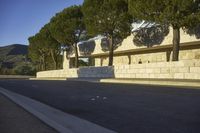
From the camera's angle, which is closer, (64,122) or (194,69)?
(64,122)

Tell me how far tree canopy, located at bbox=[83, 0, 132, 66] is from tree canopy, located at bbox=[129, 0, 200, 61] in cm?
957

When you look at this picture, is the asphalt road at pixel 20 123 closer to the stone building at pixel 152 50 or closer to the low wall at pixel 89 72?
the low wall at pixel 89 72

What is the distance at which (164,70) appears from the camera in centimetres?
3312

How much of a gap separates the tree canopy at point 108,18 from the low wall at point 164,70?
523cm

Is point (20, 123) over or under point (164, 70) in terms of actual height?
under

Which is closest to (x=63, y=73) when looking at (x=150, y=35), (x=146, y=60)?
(x=146, y=60)

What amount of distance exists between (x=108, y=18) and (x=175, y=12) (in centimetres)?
1282

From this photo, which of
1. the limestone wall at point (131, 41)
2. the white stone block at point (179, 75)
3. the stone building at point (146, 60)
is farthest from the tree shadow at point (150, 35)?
the white stone block at point (179, 75)

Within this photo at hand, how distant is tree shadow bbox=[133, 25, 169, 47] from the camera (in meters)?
47.3

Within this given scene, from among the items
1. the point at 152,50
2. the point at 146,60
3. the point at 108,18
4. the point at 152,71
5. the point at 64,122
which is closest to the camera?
the point at 64,122

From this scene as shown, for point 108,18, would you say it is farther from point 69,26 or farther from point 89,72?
point 69,26

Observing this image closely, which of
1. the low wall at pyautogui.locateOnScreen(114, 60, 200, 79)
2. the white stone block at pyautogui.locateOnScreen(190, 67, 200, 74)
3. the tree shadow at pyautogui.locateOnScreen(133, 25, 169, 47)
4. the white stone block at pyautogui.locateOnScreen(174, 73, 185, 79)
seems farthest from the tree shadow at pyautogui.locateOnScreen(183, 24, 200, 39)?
the white stone block at pyautogui.locateOnScreen(190, 67, 200, 74)

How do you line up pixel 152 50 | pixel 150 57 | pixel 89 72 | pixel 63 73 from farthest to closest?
1. pixel 63 73
2. pixel 150 57
3. pixel 152 50
4. pixel 89 72

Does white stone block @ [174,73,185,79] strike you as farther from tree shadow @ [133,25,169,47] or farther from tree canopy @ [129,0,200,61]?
tree shadow @ [133,25,169,47]
